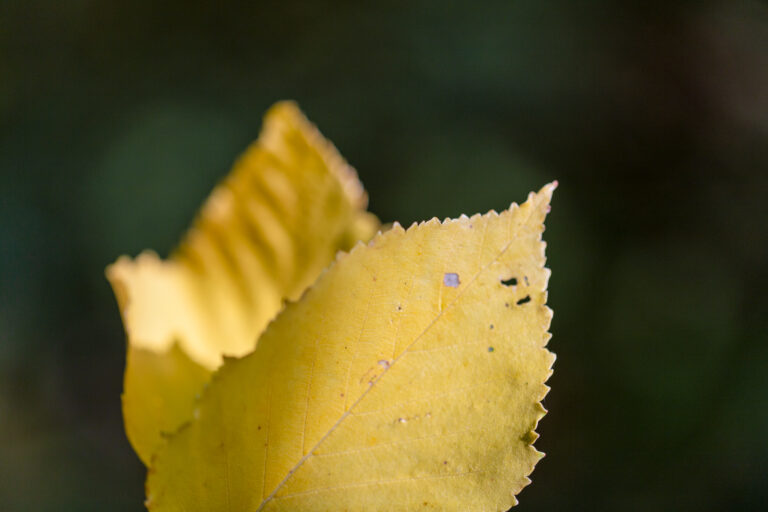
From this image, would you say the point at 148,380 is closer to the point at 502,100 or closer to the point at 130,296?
the point at 130,296

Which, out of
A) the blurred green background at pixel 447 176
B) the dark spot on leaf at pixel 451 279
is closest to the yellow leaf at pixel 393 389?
the dark spot on leaf at pixel 451 279

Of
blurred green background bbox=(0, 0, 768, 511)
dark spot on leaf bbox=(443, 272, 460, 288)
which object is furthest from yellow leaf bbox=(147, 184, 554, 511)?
blurred green background bbox=(0, 0, 768, 511)

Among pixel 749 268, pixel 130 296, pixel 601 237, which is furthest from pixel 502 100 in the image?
pixel 130 296

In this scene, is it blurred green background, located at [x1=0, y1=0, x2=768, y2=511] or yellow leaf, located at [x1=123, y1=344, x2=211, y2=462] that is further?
blurred green background, located at [x1=0, y1=0, x2=768, y2=511]

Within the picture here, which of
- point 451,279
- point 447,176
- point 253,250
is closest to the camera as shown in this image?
point 451,279

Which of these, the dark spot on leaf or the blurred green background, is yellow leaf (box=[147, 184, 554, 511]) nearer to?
the dark spot on leaf

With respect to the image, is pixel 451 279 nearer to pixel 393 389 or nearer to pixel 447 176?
pixel 393 389

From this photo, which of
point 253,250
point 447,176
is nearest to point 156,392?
point 253,250
